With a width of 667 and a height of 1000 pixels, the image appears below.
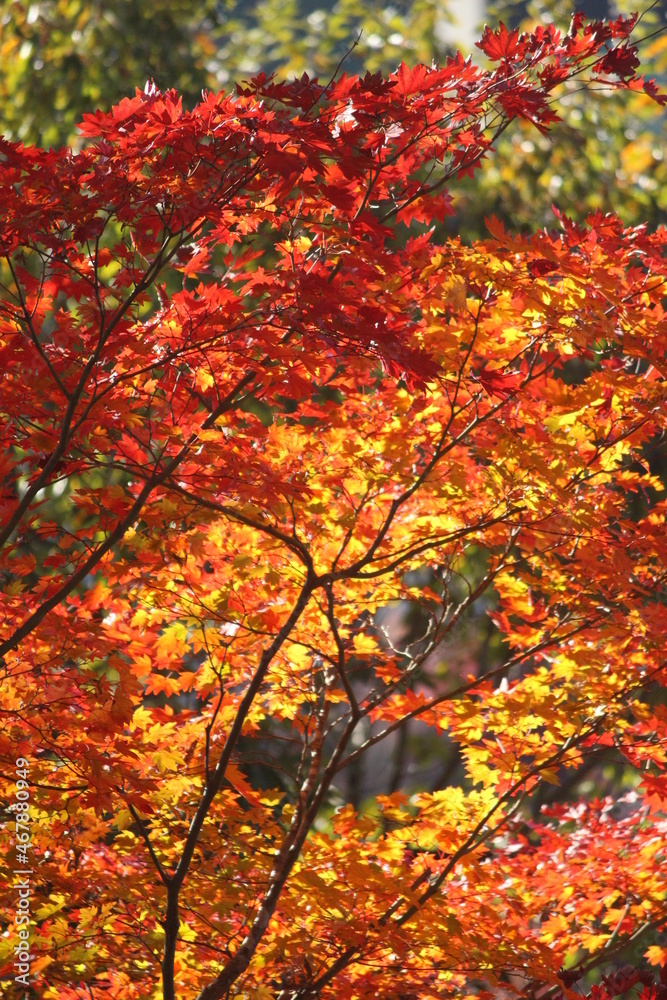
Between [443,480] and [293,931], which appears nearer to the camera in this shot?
[293,931]

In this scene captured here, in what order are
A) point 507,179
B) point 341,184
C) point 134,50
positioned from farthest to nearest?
point 507,179
point 134,50
point 341,184

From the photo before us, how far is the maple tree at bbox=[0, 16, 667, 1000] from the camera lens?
2371 mm

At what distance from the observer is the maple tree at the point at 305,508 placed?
93.4 inches

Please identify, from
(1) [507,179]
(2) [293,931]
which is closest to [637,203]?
(1) [507,179]

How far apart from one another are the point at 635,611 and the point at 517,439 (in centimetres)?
70

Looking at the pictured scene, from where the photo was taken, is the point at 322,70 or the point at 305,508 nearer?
the point at 305,508

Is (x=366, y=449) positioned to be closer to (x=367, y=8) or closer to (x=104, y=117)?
(x=104, y=117)

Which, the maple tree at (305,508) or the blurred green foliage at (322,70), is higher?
the blurred green foliage at (322,70)

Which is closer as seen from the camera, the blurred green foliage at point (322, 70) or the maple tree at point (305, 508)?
the maple tree at point (305, 508)

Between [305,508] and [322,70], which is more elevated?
[322,70]

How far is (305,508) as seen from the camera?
294 cm

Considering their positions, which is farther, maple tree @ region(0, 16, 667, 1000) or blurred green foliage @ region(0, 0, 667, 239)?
blurred green foliage @ region(0, 0, 667, 239)

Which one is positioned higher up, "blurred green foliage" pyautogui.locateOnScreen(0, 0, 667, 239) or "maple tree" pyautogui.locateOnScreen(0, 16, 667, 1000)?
"blurred green foliage" pyautogui.locateOnScreen(0, 0, 667, 239)

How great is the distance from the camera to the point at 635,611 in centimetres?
307
